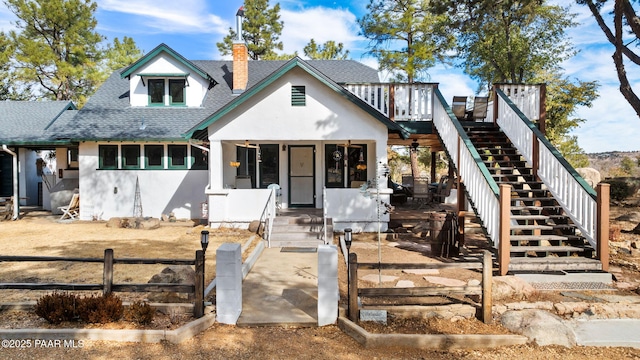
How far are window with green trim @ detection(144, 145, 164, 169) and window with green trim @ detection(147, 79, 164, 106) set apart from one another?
225 centimetres

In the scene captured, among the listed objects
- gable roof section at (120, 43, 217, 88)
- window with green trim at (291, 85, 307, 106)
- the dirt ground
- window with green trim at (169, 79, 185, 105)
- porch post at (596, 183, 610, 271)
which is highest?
gable roof section at (120, 43, 217, 88)

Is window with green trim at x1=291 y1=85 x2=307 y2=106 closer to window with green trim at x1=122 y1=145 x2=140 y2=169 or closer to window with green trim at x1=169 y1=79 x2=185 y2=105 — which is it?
window with green trim at x1=169 y1=79 x2=185 y2=105

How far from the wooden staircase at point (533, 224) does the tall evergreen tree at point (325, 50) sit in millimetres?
24839

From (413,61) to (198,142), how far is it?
44.7ft

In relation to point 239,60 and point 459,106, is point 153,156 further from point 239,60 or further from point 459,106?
point 459,106

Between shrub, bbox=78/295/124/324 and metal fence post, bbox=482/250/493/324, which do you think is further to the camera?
metal fence post, bbox=482/250/493/324

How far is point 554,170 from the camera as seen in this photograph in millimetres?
8516

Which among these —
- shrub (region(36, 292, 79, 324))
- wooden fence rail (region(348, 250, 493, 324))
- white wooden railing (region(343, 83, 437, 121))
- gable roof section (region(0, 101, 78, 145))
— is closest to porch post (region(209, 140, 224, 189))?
white wooden railing (region(343, 83, 437, 121))

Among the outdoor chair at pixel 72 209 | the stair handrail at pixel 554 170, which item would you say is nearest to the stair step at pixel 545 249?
the stair handrail at pixel 554 170

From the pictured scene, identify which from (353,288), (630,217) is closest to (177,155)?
(353,288)

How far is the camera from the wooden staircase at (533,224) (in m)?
7.27

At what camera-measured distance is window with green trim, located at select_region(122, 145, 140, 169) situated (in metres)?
14.7

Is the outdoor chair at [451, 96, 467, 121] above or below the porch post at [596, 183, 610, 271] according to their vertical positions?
above

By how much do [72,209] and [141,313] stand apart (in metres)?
12.4
